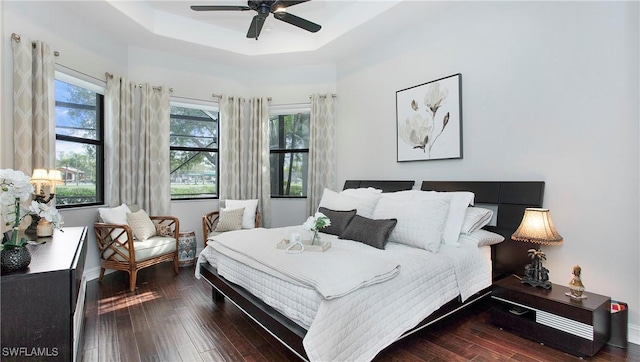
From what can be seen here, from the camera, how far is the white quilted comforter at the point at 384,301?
1668mm

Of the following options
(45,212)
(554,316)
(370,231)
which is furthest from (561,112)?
(45,212)

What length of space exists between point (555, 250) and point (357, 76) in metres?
3.28

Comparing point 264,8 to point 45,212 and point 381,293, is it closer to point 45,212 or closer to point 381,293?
point 45,212

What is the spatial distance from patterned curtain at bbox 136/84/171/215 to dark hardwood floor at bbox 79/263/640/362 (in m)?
1.57

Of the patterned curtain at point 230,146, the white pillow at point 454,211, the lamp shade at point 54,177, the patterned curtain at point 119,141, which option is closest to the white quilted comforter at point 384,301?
the white pillow at point 454,211

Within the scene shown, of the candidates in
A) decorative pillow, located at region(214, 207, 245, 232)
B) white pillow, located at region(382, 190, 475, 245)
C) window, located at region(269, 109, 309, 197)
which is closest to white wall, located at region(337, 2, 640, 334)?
white pillow, located at region(382, 190, 475, 245)

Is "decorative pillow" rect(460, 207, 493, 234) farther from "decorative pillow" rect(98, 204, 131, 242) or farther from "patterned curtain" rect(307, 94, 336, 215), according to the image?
"decorative pillow" rect(98, 204, 131, 242)

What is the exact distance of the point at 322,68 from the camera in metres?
5.11

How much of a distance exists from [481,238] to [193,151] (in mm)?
A: 4323

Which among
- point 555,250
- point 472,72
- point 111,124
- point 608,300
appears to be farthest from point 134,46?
point 608,300

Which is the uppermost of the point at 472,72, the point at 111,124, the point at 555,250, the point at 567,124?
the point at 472,72

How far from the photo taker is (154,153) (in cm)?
443

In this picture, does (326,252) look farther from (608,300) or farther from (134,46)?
(134,46)

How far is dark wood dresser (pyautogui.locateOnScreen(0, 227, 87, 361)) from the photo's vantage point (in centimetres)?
141
